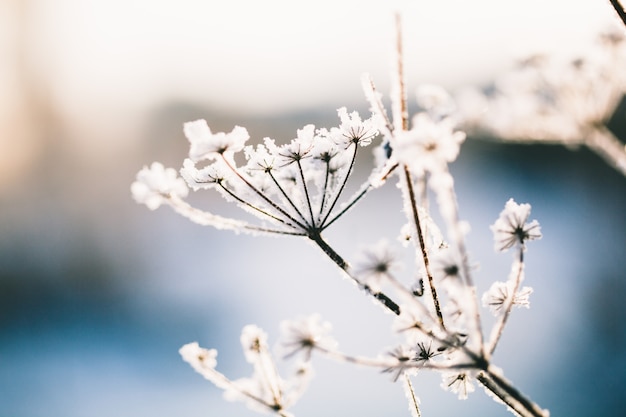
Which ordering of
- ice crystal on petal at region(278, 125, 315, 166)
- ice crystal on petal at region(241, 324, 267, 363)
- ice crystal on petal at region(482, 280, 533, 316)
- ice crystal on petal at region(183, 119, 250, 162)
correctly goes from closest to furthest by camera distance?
1. ice crystal on petal at region(241, 324, 267, 363)
2. ice crystal on petal at region(183, 119, 250, 162)
3. ice crystal on petal at region(482, 280, 533, 316)
4. ice crystal on petal at region(278, 125, 315, 166)

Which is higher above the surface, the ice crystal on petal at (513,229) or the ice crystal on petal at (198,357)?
the ice crystal on petal at (513,229)

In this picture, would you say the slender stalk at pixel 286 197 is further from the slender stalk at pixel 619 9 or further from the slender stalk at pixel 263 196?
the slender stalk at pixel 619 9

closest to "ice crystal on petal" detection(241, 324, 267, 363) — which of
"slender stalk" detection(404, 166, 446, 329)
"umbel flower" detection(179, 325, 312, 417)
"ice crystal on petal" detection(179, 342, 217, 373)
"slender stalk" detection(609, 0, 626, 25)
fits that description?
"umbel flower" detection(179, 325, 312, 417)

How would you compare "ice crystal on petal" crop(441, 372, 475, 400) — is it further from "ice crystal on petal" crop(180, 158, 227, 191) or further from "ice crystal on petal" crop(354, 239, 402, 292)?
"ice crystal on petal" crop(180, 158, 227, 191)

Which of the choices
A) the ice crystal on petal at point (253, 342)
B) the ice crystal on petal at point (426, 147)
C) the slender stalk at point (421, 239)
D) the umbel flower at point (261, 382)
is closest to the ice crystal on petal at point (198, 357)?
the umbel flower at point (261, 382)

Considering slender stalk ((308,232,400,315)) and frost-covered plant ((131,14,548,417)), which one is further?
slender stalk ((308,232,400,315))

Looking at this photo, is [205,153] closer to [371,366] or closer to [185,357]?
[185,357]
